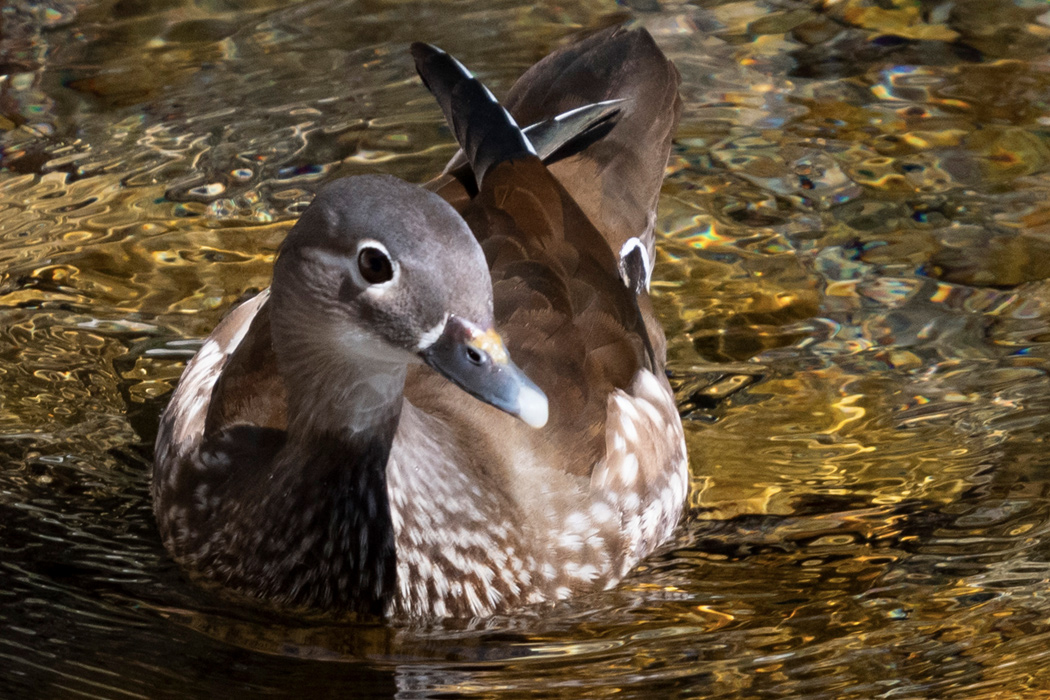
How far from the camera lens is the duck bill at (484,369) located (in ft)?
9.02

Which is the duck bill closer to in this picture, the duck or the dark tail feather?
the duck

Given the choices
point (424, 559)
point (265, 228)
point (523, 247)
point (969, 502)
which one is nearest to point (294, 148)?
point (265, 228)

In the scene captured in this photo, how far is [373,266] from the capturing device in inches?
111

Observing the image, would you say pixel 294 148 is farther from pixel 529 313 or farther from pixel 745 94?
pixel 529 313

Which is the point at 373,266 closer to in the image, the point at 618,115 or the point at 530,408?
the point at 530,408

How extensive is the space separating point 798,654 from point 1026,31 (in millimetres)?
3895

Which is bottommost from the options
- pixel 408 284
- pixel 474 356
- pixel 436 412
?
pixel 436 412

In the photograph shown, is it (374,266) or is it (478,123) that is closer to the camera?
(374,266)

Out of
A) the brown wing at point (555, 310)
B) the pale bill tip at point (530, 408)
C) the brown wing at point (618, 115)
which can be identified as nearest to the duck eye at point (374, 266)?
the pale bill tip at point (530, 408)

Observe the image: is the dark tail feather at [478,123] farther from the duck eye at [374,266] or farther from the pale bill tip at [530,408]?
the pale bill tip at [530,408]

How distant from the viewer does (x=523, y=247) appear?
3.71m

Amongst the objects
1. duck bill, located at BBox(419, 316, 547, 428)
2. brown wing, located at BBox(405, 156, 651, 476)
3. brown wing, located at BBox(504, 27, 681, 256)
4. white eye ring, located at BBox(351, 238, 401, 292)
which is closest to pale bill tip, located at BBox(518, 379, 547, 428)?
duck bill, located at BBox(419, 316, 547, 428)

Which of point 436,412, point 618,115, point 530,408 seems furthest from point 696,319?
point 530,408

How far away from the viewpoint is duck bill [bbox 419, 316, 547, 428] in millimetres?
2750
